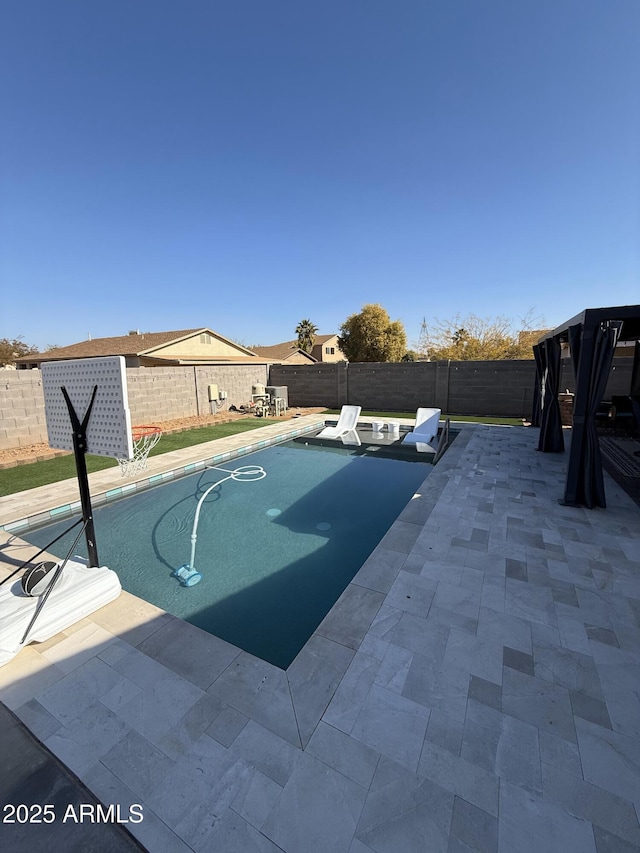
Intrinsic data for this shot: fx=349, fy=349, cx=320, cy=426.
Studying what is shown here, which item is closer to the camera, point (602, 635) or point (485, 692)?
point (485, 692)

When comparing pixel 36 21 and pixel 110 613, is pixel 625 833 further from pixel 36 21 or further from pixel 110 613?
pixel 36 21

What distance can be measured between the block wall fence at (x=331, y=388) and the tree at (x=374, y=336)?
13279 mm

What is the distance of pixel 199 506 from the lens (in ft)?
16.4

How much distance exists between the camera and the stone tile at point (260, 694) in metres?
1.86

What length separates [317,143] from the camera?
32.9 feet

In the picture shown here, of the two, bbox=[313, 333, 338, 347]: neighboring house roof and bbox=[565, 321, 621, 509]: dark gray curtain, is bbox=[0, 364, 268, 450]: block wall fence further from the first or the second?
bbox=[313, 333, 338, 347]: neighboring house roof

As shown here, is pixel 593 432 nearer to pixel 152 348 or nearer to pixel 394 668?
pixel 394 668

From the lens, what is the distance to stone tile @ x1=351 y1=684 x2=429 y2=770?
1.72m

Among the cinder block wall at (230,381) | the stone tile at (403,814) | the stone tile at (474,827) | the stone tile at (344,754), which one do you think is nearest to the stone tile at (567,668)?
the stone tile at (474,827)

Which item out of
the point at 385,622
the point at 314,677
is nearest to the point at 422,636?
the point at 385,622

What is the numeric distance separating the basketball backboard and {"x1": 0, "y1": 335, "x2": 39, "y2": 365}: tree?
4026 centimetres

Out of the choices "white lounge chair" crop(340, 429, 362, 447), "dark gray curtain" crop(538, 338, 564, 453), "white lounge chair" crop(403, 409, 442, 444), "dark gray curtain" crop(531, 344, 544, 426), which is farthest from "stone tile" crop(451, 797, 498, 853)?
"dark gray curtain" crop(531, 344, 544, 426)

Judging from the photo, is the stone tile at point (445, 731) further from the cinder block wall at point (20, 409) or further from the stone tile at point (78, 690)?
the cinder block wall at point (20, 409)

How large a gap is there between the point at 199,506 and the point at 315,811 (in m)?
3.95
